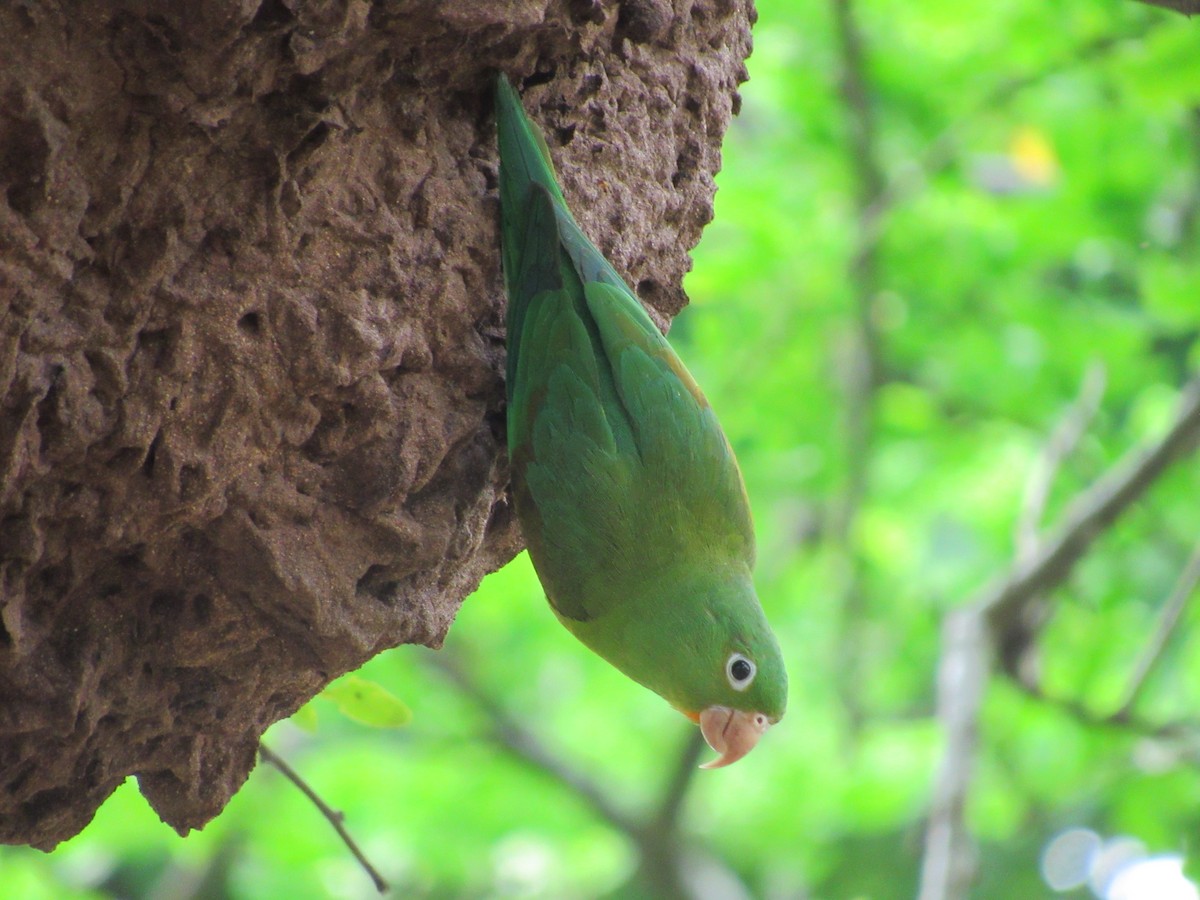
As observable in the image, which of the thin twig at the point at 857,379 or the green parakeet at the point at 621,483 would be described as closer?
the green parakeet at the point at 621,483

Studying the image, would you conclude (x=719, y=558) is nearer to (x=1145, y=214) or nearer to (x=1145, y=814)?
(x=1145, y=814)

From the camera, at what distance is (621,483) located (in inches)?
123

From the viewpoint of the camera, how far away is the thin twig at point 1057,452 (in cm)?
588

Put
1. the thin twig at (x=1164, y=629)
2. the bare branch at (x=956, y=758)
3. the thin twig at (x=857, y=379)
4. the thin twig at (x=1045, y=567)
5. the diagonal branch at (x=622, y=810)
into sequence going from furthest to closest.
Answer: the diagonal branch at (x=622, y=810)
the thin twig at (x=857, y=379)
the thin twig at (x=1045, y=567)
the thin twig at (x=1164, y=629)
the bare branch at (x=956, y=758)

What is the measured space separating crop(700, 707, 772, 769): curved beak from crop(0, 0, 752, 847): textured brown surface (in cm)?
78

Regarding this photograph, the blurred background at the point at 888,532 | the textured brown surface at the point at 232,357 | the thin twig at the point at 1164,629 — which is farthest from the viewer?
the blurred background at the point at 888,532

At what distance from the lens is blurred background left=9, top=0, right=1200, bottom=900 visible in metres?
6.66

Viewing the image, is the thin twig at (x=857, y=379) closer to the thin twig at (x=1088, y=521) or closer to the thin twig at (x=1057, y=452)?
the thin twig at (x=1057, y=452)

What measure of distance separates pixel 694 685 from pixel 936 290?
200 inches

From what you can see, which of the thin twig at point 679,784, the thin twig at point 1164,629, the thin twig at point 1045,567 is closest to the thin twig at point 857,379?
the thin twig at point 679,784

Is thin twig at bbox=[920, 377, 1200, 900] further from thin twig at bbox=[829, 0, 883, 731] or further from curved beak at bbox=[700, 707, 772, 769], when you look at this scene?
curved beak at bbox=[700, 707, 772, 769]

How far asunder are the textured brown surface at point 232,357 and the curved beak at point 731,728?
0.78 meters

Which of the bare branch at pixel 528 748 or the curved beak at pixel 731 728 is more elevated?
the curved beak at pixel 731 728

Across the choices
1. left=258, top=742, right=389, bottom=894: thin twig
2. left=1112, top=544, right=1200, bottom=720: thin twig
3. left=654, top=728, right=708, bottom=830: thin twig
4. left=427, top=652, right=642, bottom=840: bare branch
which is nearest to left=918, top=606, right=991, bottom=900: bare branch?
left=1112, top=544, right=1200, bottom=720: thin twig
